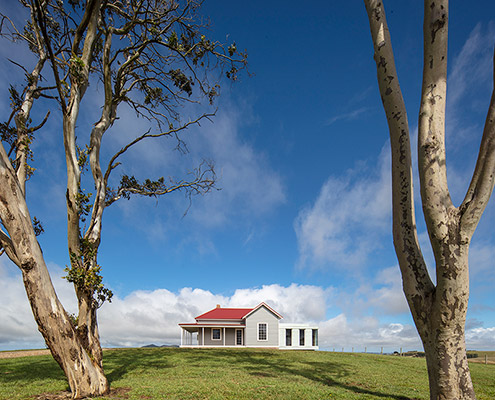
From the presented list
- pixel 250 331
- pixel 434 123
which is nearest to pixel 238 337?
pixel 250 331

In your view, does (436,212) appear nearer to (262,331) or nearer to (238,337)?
(262,331)

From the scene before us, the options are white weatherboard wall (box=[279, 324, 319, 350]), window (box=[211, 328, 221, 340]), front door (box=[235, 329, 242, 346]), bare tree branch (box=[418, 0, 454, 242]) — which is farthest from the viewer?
white weatherboard wall (box=[279, 324, 319, 350])

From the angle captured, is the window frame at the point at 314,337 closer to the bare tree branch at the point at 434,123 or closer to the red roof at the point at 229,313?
the red roof at the point at 229,313

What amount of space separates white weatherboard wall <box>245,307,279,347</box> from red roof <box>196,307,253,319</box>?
4.25ft

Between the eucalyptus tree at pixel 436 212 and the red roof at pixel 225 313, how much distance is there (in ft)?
105

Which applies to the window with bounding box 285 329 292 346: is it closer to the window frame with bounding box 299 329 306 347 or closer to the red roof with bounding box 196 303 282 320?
the window frame with bounding box 299 329 306 347

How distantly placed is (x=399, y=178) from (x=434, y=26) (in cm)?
253

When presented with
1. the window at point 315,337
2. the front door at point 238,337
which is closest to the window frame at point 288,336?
the window at point 315,337

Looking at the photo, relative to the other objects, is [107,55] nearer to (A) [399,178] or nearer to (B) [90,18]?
(B) [90,18]

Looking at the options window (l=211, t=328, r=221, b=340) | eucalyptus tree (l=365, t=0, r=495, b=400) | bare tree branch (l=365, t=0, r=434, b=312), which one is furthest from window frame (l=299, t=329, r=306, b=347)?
bare tree branch (l=365, t=0, r=434, b=312)

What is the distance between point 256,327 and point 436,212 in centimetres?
3210

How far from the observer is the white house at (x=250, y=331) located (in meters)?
34.0

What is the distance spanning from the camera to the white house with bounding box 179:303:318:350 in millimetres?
33969

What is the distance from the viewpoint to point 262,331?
34.4m
